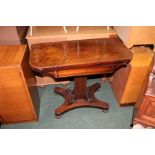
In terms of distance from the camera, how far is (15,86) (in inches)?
69.6

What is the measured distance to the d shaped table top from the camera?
162 cm

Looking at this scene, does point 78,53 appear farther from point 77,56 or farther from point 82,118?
point 82,118

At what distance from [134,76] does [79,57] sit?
72cm

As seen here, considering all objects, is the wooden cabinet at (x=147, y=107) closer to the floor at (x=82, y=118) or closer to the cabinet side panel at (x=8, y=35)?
the floor at (x=82, y=118)

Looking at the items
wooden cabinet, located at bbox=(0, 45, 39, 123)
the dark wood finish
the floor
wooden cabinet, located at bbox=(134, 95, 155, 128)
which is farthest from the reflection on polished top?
the floor

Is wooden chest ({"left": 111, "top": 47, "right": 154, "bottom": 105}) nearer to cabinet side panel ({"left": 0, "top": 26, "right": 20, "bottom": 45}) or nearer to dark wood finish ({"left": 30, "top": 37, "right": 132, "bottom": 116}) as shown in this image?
dark wood finish ({"left": 30, "top": 37, "right": 132, "bottom": 116})

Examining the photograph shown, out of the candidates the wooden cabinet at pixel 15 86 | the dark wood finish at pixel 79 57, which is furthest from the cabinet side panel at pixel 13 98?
the dark wood finish at pixel 79 57

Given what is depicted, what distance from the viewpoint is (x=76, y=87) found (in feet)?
7.33

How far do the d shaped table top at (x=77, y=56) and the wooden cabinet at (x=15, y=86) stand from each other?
14 centimetres

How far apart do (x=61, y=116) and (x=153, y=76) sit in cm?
122

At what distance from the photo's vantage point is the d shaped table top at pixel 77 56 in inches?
63.6

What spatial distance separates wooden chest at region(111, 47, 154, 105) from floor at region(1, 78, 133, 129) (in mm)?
145
